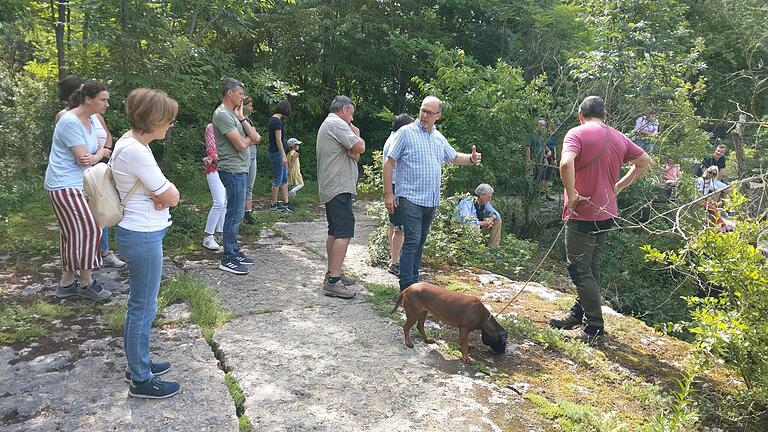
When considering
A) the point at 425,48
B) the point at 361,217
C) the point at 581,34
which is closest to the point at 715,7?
the point at 581,34

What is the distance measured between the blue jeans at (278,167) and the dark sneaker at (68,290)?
4361 mm

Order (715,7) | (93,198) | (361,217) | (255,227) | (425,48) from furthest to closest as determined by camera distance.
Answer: (715,7) < (425,48) < (361,217) < (255,227) < (93,198)

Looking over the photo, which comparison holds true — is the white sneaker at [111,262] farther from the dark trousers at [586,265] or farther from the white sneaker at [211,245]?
the dark trousers at [586,265]

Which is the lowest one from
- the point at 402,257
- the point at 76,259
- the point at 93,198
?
the point at 76,259

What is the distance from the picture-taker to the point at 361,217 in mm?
9242

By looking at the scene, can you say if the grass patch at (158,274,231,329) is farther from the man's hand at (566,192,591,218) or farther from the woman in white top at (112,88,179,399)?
the man's hand at (566,192,591,218)

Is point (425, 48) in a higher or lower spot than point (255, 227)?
higher

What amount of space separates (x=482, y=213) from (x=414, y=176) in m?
3.10

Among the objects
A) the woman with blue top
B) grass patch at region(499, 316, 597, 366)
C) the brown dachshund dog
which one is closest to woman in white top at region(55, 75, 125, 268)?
the woman with blue top

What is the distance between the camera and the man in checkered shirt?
4.60 metres

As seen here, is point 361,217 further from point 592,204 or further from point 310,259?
point 592,204

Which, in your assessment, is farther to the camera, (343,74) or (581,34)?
(343,74)

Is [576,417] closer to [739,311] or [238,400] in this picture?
[739,311]

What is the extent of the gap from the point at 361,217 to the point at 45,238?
4662 millimetres
